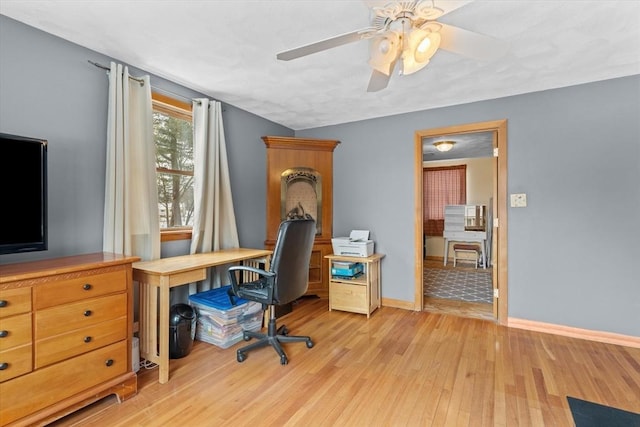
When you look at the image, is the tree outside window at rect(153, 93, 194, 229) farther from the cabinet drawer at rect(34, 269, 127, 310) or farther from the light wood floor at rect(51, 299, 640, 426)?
the light wood floor at rect(51, 299, 640, 426)

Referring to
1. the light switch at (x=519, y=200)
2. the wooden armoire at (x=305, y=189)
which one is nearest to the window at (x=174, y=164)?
the wooden armoire at (x=305, y=189)

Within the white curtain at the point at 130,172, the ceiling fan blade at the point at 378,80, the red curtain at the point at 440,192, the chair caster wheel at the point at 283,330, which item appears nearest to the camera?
the ceiling fan blade at the point at 378,80

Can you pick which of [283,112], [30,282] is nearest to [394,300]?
[283,112]

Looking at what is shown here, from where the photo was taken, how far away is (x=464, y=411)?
5.75ft

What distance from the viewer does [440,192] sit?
6.98 m

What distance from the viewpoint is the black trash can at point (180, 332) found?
2.36 meters

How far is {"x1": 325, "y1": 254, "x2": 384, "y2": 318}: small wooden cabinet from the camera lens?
3361 mm

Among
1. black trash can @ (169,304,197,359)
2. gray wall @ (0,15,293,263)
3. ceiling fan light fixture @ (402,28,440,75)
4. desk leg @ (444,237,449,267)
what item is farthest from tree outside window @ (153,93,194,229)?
desk leg @ (444,237,449,267)

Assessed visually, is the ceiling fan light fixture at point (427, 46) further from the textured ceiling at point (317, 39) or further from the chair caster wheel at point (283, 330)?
the chair caster wheel at point (283, 330)

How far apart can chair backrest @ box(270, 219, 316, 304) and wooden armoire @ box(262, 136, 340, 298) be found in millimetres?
1412

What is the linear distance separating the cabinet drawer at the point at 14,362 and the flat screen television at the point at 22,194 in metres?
0.51

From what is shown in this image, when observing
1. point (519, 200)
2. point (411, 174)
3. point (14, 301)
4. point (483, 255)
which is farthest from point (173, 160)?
point (483, 255)

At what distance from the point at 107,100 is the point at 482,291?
16.2 feet

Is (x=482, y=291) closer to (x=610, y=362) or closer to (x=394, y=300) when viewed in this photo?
(x=394, y=300)
